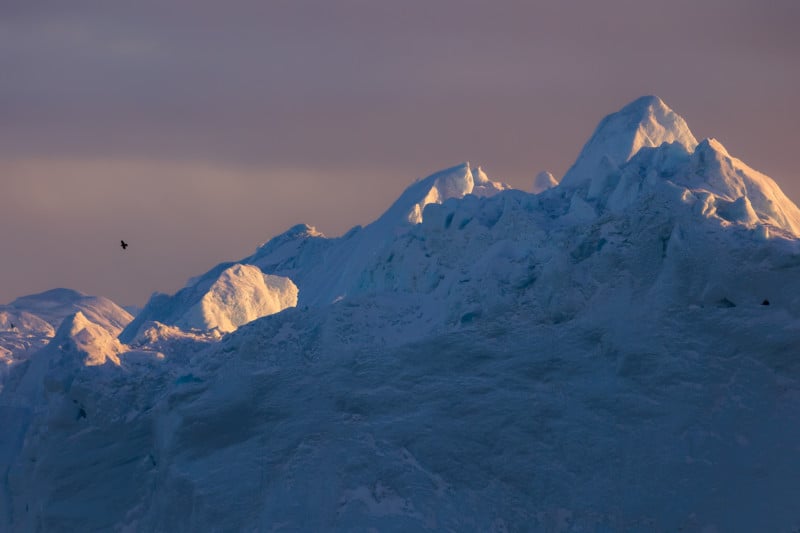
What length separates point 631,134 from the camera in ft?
376

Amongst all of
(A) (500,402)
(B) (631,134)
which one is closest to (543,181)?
(B) (631,134)

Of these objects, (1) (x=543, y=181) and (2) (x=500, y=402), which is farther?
(1) (x=543, y=181)

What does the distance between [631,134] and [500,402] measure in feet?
Answer: 113

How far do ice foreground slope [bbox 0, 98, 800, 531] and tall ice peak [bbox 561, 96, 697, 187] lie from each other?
13377 mm

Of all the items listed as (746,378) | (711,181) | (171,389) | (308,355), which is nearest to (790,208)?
(711,181)

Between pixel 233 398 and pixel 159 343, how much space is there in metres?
14.7

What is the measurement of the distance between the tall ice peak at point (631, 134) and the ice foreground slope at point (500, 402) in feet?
43.9

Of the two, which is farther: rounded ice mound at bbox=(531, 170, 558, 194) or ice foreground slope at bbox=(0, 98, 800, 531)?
rounded ice mound at bbox=(531, 170, 558, 194)

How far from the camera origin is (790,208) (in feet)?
336

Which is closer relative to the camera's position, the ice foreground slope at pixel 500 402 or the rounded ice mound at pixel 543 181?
the ice foreground slope at pixel 500 402

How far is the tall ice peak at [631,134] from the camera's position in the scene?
114125 mm

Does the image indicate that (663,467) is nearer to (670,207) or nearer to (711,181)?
(670,207)

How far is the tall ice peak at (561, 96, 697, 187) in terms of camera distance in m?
114

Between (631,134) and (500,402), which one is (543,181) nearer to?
(631,134)
